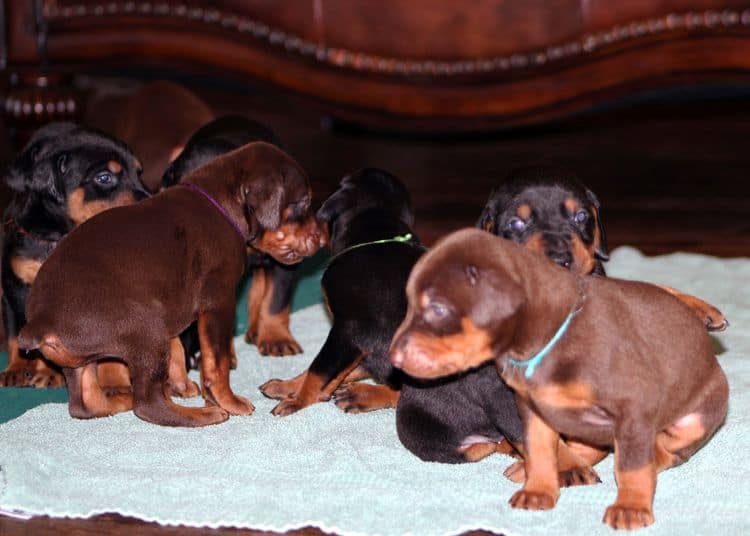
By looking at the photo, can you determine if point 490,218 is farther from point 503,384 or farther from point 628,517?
point 628,517

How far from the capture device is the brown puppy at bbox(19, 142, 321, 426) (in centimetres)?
334

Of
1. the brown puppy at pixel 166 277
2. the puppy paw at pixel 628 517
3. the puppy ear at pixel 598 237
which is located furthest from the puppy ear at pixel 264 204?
the puppy paw at pixel 628 517

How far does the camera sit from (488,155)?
8.27 metres

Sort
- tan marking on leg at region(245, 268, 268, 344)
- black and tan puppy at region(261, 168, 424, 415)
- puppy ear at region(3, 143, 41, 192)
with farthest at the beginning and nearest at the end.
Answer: tan marking on leg at region(245, 268, 268, 344), puppy ear at region(3, 143, 41, 192), black and tan puppy at region(261, 168, 424, 415)

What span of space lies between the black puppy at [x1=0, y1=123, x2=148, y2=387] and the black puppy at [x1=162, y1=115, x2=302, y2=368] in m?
0.31

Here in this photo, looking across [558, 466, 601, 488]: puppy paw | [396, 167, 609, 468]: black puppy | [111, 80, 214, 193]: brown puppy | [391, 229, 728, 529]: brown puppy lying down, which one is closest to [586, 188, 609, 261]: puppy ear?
[396, 167, 609, 468]: black puppy

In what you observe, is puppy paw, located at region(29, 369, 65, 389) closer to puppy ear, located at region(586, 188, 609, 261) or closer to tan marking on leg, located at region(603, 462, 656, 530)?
puppy ear, located at region(586, 188, 609, 261)

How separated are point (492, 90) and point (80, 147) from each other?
1.83 m

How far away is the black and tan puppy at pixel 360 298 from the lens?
11.9 feet

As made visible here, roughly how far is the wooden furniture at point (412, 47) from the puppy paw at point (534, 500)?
2441 millimetres

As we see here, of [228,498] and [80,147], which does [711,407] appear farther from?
[80,147]

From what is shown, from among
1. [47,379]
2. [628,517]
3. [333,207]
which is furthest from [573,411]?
[47,379]

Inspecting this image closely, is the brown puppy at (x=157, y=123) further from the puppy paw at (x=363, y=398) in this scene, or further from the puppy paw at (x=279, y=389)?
the puppy paw at (x=363, y=398)

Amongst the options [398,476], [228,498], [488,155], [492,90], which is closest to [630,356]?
[398,476]
